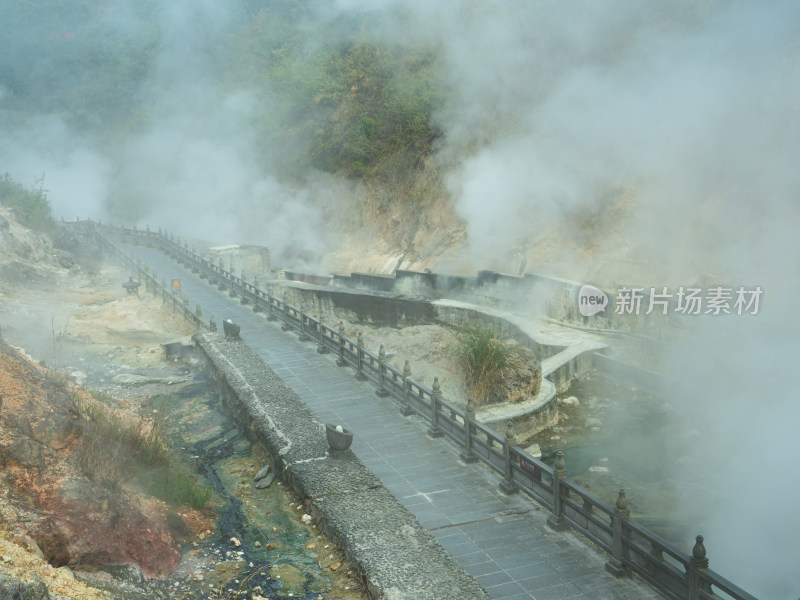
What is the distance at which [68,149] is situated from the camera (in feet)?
178

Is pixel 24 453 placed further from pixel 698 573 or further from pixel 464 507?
pixel 698 573

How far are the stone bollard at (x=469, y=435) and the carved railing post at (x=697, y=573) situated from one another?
13.6 feet

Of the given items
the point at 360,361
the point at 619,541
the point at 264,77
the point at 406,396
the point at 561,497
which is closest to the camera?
the point at 619,541

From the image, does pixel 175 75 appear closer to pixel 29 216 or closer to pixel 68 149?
pixel 68 149

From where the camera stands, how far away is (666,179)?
70.3 feet

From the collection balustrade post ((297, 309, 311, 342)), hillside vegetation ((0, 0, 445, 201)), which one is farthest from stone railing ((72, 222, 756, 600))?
hillside vegetation ((0, 0, 445, 201))

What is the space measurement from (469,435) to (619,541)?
129 inches

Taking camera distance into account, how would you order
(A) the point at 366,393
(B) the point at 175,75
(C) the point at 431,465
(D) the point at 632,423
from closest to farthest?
(C) the point at 431,465 → (A) the point at 366,393 → (D) the point at 632,423 → (B) the point at 175,75

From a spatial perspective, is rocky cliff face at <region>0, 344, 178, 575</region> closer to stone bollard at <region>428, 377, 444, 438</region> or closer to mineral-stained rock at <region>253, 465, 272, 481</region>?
mineral-stained rock at <region>253, 465, 272, 481</region>

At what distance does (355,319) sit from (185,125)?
32410 millimetres

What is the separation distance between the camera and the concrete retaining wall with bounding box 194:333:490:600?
722cm

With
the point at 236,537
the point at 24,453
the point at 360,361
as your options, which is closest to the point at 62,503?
the point at 24,453

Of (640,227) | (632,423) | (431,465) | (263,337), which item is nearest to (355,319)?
(263,337)

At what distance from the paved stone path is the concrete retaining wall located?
326 mm
